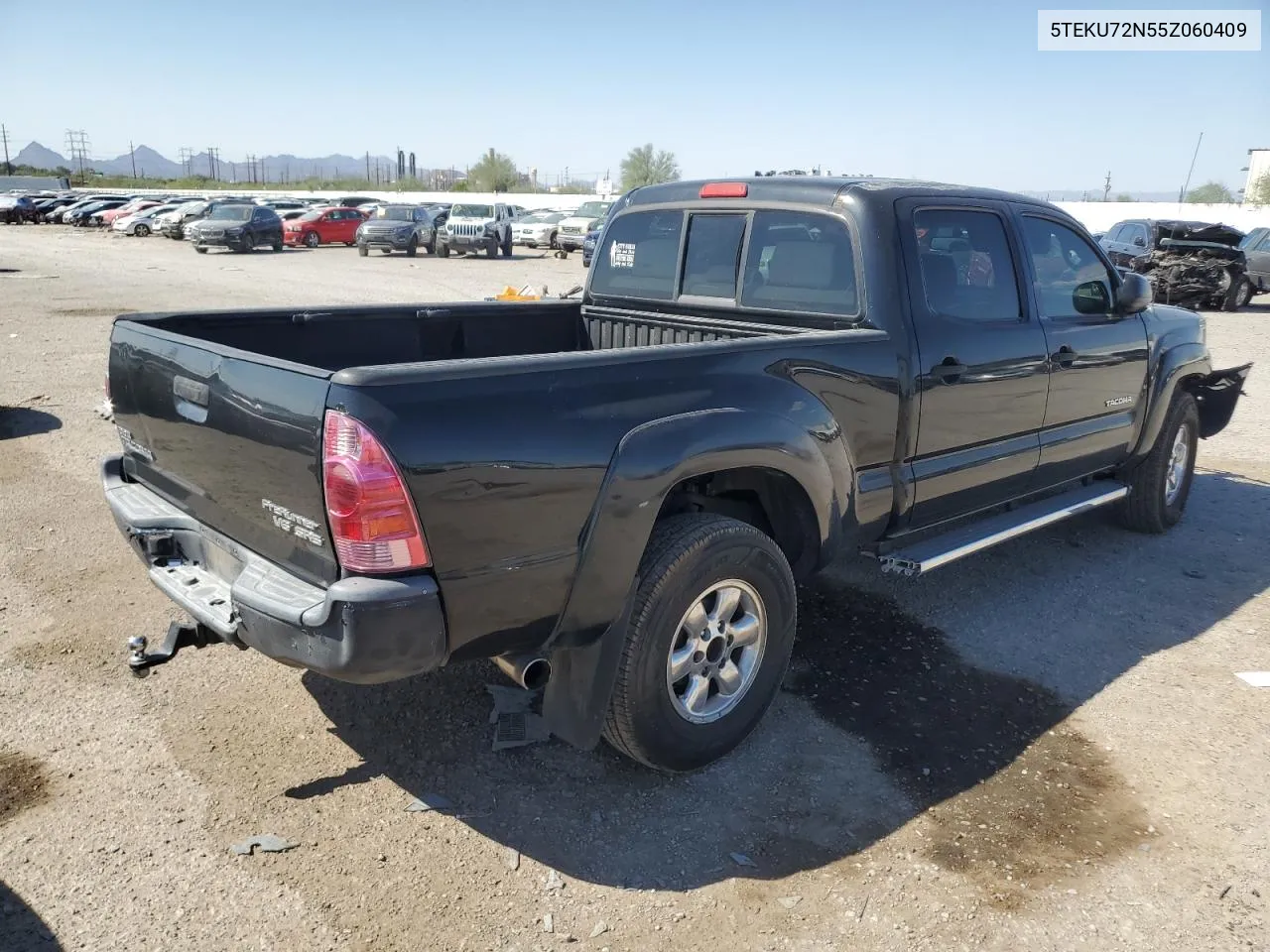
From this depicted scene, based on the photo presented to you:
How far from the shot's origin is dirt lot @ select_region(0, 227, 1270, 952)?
2633 mm

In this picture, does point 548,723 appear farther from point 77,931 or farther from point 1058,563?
point 1058,563

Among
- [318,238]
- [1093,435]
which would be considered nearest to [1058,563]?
[1093,435]

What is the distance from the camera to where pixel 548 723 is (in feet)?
10.1

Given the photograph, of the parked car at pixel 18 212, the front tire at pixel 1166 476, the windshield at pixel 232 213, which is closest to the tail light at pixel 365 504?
the front tire at pixel 1166 476

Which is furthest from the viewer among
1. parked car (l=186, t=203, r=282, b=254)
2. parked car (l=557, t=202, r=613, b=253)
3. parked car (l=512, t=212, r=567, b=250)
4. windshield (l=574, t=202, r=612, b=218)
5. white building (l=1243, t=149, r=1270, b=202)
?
white building (l=1243, t=149, r=1270, b=202)

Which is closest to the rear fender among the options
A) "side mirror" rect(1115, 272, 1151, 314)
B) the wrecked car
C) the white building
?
"side mirror" rect(1115, 272, 1151, 314)

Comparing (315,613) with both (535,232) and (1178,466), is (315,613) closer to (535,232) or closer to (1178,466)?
(1178,466)

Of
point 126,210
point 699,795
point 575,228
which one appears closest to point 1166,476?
point 699,795

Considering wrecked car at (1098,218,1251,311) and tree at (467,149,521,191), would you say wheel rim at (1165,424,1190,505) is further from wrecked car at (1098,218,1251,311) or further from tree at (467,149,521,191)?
tree at (467,149,521,191)

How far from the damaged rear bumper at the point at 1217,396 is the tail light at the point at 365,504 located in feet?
18.5

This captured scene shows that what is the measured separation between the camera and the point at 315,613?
2502mm

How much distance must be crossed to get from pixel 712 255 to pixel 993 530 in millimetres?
1830

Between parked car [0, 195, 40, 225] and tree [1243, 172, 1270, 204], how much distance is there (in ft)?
224

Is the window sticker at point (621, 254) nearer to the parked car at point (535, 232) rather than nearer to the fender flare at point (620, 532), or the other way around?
the fender flare at point (620, 532)
